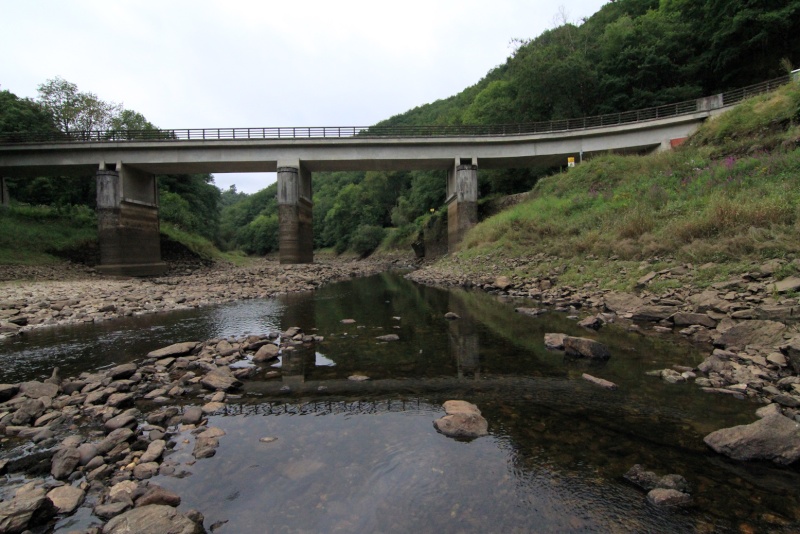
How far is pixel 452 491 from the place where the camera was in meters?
3.68

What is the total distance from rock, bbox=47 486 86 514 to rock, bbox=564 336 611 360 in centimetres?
779

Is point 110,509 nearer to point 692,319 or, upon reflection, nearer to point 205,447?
point 205,447

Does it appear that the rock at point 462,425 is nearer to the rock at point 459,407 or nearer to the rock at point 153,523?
the rock at point 459,407

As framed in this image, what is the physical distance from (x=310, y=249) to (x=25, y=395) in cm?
3211

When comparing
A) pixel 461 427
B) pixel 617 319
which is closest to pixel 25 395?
pixel 461 427

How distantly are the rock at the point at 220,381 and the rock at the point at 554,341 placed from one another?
6.33 m

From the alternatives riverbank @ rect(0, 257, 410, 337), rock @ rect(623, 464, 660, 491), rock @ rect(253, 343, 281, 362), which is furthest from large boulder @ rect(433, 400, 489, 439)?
riverbank @ rect(0, 257, 410, 337)

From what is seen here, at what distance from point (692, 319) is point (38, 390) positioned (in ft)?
42.7

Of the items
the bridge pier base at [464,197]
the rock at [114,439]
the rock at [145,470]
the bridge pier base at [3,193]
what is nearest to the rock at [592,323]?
the rock at [145,470]

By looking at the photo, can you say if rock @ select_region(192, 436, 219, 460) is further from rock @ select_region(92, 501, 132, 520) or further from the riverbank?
the riverbank

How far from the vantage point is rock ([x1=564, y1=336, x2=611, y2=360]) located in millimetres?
7527

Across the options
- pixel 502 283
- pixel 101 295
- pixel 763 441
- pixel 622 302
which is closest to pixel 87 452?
pixel 763 441

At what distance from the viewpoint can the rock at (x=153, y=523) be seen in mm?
3008

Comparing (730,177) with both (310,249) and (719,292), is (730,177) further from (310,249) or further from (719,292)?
(310,249)
